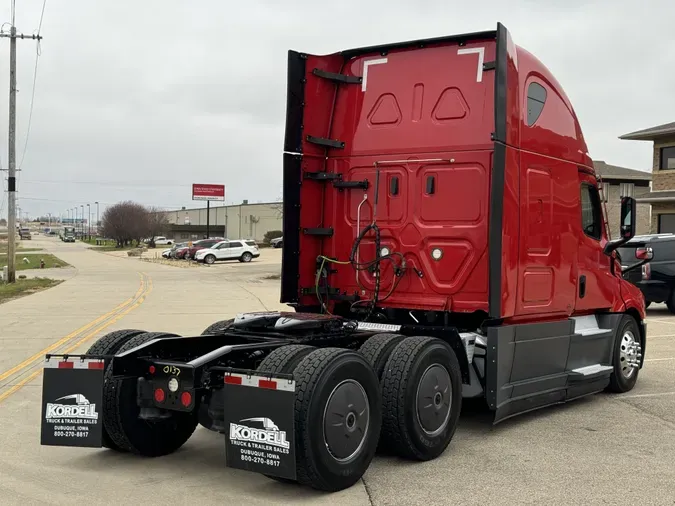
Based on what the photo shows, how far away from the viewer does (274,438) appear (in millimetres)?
4586

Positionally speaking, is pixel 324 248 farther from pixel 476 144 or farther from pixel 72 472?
pixel 72 472

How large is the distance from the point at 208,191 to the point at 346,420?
356ft

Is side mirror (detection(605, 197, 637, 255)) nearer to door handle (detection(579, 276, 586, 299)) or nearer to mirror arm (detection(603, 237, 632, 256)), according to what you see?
mirror arm (detection(603, 237, 632, 256))

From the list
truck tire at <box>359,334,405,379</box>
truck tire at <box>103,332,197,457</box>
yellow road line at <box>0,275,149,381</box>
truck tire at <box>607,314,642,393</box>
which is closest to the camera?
truck tire at <box>103,332,197,457</box>

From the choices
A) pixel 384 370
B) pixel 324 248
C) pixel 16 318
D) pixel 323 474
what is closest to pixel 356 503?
pixel 323 474

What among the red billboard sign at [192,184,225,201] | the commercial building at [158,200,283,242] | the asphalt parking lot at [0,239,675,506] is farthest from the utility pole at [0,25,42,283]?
the commercial building at [158,200,283,242]

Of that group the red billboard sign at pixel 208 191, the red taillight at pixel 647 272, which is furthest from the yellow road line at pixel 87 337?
the red billboard sign at pixel 208 191

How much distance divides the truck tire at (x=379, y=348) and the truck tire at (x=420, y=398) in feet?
0.20

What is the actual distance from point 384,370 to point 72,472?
92.6 inches

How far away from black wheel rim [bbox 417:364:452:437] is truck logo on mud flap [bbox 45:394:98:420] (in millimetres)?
2339

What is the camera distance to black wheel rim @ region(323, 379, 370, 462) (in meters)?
4.84

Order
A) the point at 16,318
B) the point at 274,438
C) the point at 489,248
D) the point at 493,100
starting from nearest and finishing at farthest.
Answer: the point at 274,438
the point at 489,248
the point at 493,100
the point at 16,318

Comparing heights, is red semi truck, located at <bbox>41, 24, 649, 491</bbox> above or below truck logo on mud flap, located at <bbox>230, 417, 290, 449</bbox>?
above

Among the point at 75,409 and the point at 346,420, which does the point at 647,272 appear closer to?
the point at 346,420
